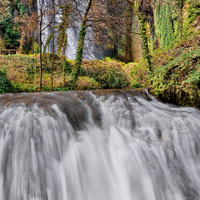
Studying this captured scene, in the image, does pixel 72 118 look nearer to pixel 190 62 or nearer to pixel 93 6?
pixel 190 62

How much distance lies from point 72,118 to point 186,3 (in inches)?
416

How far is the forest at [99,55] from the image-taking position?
450 cm

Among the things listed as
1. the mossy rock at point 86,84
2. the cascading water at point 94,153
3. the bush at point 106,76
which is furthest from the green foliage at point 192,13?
the cascading water at point 94,153

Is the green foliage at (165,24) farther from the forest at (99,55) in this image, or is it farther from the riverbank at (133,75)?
the riverbank at (133,75)

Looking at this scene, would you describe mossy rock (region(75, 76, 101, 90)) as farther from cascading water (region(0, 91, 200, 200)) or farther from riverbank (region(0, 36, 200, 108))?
cascading water (region(0, 91, 200, 200))

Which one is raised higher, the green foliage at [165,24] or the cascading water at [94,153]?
the green foliage at [165,24]

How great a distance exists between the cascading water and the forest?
1102mm

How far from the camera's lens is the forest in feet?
14.8

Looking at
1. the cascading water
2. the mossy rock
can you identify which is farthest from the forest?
the cascading water

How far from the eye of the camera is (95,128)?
3461mm

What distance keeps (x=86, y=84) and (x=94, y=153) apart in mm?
7013

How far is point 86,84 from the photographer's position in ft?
31.4

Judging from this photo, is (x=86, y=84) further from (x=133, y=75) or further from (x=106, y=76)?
(x=133, y=75)

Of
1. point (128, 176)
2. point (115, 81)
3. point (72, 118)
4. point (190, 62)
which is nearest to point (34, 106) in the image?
point (72, 118)
